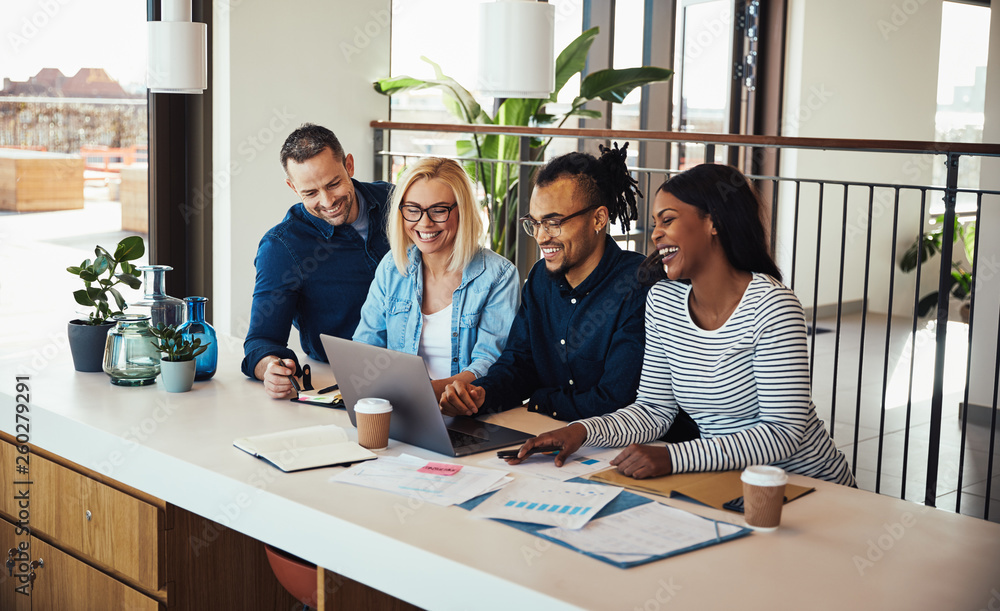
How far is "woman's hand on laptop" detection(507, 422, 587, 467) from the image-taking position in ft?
5.53

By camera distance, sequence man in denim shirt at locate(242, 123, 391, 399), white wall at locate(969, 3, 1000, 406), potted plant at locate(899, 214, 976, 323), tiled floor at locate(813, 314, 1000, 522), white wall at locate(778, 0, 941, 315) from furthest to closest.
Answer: white wall at locate(778, 0, 941, 315)
potted plant at locate(899, 214, 976, 323)
white wall at locate(969, 3, 1000, 406)
tiled floor at locate(813, 314, 1000, 522)
man in denim shirt at locate(242, 123, 391, 399)

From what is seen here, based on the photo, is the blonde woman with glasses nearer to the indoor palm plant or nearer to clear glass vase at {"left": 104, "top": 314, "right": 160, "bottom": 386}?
clear glass vase at {"left": 104, "top": 314, "right": 160, "bottom": 386}

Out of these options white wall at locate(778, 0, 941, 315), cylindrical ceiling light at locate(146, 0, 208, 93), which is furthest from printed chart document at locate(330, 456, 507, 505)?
white wall at locate(778, 0, 941, 315)

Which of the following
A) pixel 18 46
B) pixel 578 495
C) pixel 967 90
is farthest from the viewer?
pixel 967 90

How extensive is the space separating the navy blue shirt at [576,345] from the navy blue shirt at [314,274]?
0.61 m

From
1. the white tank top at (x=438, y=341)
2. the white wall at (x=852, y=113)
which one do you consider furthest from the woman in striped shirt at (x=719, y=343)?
the white wall at (x=852, y=113)

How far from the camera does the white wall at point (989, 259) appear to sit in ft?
14.5

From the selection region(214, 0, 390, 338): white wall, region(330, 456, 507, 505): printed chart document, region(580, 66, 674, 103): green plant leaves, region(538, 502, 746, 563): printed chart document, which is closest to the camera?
region(538, 502, 746, 563): printed chart document

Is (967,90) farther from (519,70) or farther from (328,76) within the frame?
(519,70)

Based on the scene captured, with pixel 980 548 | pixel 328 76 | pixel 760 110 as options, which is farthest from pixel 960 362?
pixel 980 548

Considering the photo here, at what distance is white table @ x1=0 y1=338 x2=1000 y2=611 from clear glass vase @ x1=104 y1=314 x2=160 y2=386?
267 mm

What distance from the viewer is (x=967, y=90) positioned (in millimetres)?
7703

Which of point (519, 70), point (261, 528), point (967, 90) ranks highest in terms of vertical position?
point (967, 90)

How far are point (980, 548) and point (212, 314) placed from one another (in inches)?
127
